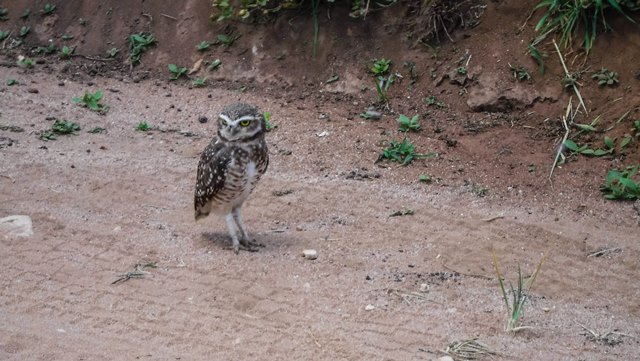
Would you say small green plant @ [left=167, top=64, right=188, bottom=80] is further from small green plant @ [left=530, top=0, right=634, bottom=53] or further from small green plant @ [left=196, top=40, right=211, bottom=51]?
small green plant @ [left=530, top=0, right=634, bottom=53]

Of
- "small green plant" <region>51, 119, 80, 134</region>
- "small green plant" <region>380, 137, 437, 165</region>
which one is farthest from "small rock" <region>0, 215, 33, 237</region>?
"small green plant" <region>380, 137, 437, 165</region>

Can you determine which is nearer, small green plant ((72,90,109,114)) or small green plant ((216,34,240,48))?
small green plant ((72,90,109,114))

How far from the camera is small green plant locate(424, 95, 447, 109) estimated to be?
8.74 metres

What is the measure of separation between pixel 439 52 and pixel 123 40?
413cm

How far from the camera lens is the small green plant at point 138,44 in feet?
34.3

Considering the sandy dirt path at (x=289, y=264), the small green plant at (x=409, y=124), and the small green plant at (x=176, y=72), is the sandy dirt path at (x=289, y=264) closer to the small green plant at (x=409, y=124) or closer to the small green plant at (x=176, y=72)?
the small green plant at (x=409, y=124)

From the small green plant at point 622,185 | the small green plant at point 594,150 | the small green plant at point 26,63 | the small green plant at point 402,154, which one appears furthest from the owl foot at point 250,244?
the small green plant at point 26,63

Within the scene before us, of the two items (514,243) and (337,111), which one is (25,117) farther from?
(514,243)

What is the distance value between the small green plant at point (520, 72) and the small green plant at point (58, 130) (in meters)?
4.50

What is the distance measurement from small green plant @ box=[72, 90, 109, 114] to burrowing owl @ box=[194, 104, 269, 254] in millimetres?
3495

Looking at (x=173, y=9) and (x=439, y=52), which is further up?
(x=173, y=9)

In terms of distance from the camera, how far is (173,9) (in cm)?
1082

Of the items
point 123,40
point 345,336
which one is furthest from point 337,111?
point 345,336

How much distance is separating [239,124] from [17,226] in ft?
6.27
